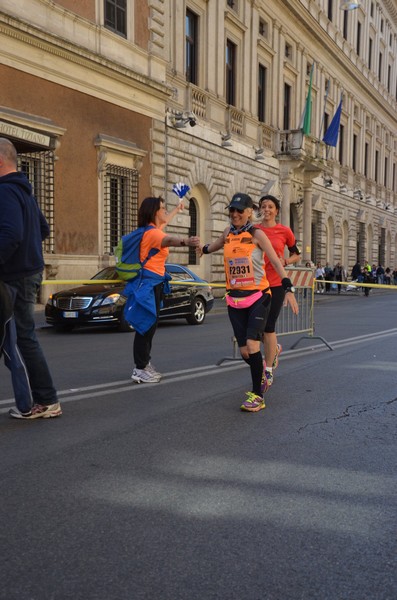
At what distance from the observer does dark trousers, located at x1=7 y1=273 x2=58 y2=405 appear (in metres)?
4.80

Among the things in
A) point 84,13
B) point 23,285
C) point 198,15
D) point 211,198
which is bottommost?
point 23,285

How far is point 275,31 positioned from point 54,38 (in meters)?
17.4

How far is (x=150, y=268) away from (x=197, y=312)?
8.39 m

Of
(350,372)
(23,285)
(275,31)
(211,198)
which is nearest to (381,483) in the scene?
(23,285)

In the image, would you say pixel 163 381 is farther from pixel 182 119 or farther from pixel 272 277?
pixel 182 119

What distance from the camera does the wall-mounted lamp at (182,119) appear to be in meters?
22.1

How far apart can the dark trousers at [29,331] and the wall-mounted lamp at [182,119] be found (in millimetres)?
18135

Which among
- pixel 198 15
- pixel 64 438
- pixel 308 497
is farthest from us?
pixel 198 15

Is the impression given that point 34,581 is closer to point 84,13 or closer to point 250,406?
point 250,406

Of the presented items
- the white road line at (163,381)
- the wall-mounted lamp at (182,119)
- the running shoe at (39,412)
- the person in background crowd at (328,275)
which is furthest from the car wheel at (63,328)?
the person in background crowd at (328,275)

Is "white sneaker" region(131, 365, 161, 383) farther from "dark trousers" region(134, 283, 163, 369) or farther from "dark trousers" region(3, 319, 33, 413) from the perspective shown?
"dark trousers" region(3, 319, 33, 413)

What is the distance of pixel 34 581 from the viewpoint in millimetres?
2508

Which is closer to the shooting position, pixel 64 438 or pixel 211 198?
pixel 64 438

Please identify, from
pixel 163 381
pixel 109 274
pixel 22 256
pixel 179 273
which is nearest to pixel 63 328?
pixel 109 274
